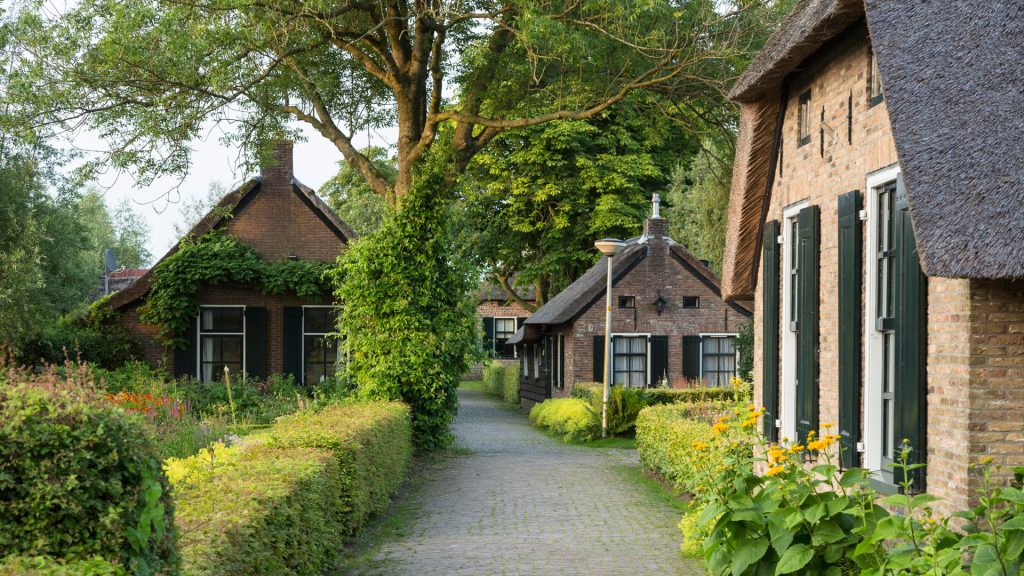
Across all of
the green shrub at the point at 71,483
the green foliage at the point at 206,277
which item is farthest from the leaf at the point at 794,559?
the green foliage at the point at 206,277

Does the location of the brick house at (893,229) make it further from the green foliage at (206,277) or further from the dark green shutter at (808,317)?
the green foliage at (206,277)

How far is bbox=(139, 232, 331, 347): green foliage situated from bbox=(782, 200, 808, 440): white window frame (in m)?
15.7

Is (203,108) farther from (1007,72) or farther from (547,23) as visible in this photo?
(1007,72)

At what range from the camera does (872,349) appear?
27.0 ft

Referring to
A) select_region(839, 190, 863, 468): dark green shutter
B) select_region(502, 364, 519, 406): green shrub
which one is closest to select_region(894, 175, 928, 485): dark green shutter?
select_region(839, 190, 863, 468): dark green shutter

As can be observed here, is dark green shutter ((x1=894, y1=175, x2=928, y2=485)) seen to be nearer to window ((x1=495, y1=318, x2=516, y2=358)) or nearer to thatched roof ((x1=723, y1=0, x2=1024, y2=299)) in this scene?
thatched roof ((x1=723, y1=0, x2=1024, y2=299))

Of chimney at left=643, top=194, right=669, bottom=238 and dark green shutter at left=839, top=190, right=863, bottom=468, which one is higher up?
chimney at left=643, top=194, right=669, bottom=238

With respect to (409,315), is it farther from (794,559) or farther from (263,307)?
(794,559)

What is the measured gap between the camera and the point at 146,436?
4559 millimetres

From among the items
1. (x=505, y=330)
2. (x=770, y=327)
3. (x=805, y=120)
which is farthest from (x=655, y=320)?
(x=505, y=330)

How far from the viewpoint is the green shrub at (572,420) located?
24453 mm

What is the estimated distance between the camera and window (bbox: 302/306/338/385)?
26.1m

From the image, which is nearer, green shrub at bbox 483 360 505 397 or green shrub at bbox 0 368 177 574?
green shrub at bbox 0 368 177 574

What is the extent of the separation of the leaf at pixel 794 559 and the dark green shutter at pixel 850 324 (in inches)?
69.6
